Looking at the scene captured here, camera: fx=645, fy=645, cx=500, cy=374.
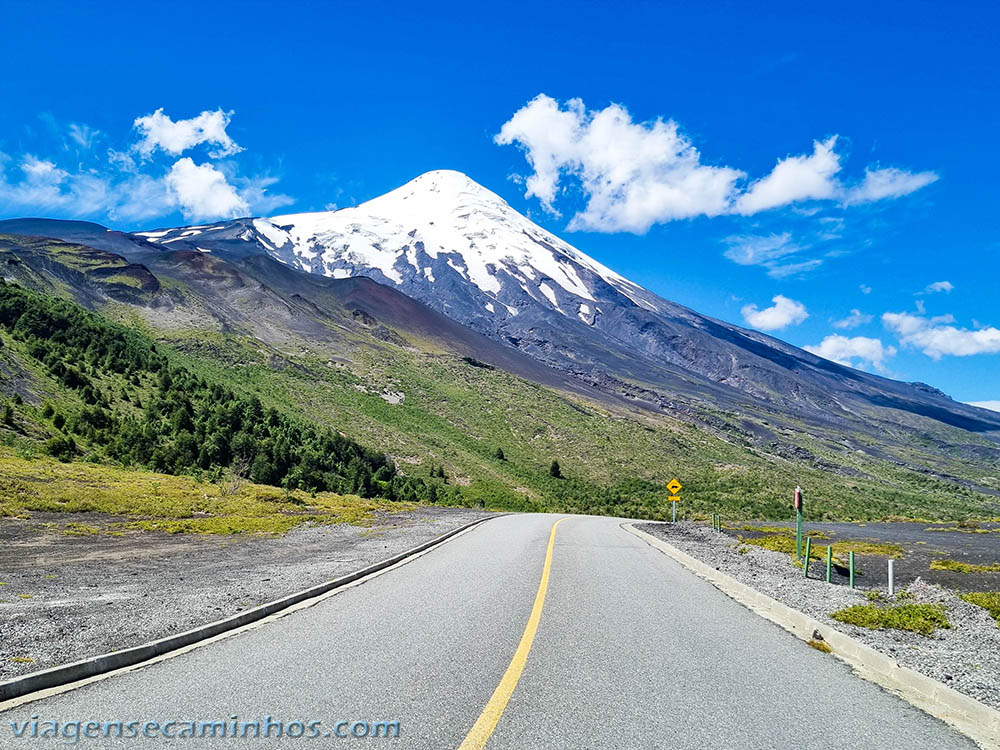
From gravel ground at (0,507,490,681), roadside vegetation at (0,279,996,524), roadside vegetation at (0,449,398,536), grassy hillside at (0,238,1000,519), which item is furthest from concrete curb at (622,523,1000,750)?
grassy hillside at (0,238,1000,519)

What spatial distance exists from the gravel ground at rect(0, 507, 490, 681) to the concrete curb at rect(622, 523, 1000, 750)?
7764 mm

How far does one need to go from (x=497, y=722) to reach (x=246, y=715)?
1.93m

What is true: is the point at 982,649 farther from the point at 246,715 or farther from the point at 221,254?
the point at 221,254

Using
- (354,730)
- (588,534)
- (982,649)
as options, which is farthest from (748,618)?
(588,534)

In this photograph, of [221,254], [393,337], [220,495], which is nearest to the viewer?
[220,495]

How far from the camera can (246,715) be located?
195 inches

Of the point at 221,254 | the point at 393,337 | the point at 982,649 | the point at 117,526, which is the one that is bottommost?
the point at 117,526

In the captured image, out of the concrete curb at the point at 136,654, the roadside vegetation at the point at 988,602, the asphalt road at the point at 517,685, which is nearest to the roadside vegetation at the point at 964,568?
the roadside vegetation at the point at 988,602

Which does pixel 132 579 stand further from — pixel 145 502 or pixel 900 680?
pixel 145 502

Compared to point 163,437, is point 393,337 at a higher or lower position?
higher

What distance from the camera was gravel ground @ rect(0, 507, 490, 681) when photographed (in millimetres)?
7084

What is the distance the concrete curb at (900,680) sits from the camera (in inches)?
216

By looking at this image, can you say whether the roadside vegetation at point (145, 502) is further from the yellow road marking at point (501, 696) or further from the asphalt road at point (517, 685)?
the yellow road marking at point (501, 696)

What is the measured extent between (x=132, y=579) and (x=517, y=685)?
9010 millimetres
